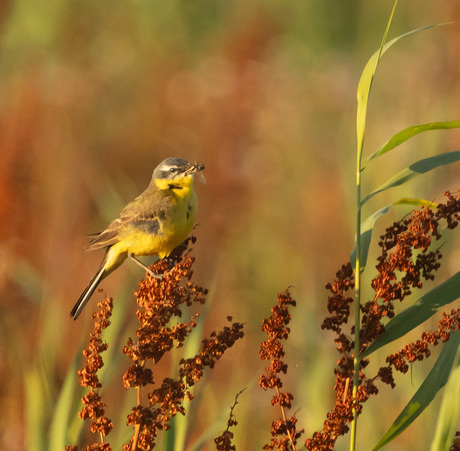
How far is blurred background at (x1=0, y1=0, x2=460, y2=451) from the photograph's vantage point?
4164 millimetres

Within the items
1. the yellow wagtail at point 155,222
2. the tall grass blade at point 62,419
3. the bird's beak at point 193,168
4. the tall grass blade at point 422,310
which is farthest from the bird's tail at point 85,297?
the tall grass blade at point 422,310

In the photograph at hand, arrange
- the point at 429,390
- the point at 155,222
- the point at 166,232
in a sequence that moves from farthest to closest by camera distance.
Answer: the point at 155,222 → the point at 166,232 → the point at 429,390

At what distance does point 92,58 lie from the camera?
9.16 meters

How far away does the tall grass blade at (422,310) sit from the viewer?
226 centimetres

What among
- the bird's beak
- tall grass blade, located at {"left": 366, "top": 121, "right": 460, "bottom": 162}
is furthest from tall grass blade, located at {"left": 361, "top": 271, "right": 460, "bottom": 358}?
the bird's beak

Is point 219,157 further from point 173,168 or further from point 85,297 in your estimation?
point 85,297

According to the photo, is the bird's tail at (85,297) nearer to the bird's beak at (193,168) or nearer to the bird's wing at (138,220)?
the bird's wing at (138,220)

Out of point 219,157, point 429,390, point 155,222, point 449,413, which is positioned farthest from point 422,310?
point 219,157

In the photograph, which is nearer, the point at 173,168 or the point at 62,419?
the point at 62,419

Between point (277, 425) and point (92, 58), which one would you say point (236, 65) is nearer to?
point (92, 58)

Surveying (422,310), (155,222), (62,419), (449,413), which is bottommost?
(449,413)

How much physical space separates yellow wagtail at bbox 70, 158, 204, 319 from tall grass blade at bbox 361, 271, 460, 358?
1.59 metres

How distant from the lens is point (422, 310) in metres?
2.28

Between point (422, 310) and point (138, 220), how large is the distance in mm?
1901
